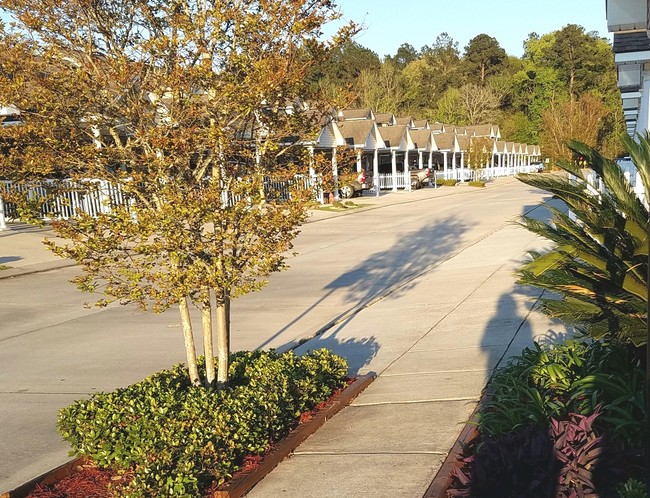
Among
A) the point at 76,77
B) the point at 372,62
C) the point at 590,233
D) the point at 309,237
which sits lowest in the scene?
the point at 309,237

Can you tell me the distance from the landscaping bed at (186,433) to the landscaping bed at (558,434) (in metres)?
1.22

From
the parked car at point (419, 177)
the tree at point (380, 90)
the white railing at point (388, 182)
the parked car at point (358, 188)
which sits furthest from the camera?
the tree at point (380, 90)

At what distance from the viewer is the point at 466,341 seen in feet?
26.1

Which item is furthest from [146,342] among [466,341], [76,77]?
[76,77]

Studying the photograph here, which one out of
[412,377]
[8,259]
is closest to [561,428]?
[412,377]

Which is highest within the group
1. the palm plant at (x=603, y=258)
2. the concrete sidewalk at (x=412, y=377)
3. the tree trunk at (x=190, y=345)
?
the palm plant at (x=603, y=258)

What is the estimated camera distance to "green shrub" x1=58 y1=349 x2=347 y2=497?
13.0ft

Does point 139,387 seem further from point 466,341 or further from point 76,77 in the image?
point 466,341

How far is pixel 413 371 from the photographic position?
6902 millimetres

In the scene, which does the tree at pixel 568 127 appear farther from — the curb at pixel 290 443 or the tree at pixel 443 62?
the tree at pixel 443 62

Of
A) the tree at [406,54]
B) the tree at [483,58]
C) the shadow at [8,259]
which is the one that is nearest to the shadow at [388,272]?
the shadow at [8,259]

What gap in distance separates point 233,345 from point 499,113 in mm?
101031

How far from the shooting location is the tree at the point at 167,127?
4578 millimetres

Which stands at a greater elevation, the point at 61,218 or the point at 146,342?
the point at 61,218
